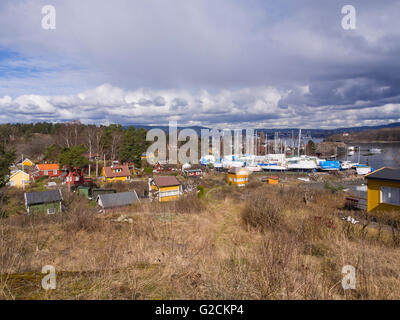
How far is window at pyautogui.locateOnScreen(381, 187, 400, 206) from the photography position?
9.45 meters

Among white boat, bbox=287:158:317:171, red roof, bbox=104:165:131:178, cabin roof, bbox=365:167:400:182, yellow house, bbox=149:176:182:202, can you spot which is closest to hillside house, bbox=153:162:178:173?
red roof, bbox=104:165:131:178

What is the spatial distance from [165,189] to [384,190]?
14.2 meters

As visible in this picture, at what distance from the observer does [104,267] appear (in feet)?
8.66

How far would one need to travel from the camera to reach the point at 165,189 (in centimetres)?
1941

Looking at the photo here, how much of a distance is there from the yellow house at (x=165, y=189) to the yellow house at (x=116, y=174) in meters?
9.02

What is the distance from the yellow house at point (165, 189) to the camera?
1897 cm

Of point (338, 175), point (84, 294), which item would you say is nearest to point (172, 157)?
point (338, 175)

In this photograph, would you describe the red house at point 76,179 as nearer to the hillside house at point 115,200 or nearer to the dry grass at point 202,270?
the hillside house at point 115,200

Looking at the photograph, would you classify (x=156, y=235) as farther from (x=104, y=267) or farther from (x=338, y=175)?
(x=338, y=175)
